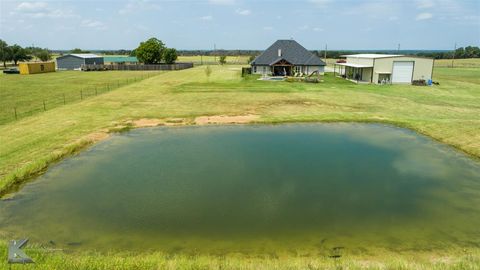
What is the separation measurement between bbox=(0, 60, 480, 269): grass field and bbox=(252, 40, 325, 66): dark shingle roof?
14632 millimetres

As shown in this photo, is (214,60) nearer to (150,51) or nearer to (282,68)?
(150,51)

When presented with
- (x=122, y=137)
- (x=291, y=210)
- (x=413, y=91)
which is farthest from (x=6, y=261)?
(x=413, y=91)

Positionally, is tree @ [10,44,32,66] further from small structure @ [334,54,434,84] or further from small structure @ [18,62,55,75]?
small structure @ [334,54,434,84]

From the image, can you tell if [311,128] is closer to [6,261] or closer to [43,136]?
[43,136]

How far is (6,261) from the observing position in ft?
23.6

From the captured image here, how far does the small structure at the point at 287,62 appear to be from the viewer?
54156 millimetres

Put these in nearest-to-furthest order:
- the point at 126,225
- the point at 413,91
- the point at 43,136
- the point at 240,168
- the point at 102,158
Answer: the point at 126,225 → the point at 240,168 → the point at 102,158 → the point at 43,136 → the point at 413,91

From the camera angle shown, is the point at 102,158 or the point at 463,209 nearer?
the point at 463,209

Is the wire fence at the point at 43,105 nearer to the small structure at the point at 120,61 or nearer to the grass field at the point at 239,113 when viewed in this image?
the grass field at the point at 239,113

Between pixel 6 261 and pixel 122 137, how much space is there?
1203 cm

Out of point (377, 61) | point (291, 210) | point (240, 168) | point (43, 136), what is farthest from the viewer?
point (377, 61)

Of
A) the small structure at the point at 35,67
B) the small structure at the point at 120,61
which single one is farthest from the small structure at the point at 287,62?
the small structure at the point at 120,61

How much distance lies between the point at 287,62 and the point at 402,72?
1769cm

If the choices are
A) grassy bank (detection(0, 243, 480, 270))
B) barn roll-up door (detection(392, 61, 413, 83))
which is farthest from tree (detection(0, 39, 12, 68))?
grassy bank (detection(0, 243, 480, 270))
